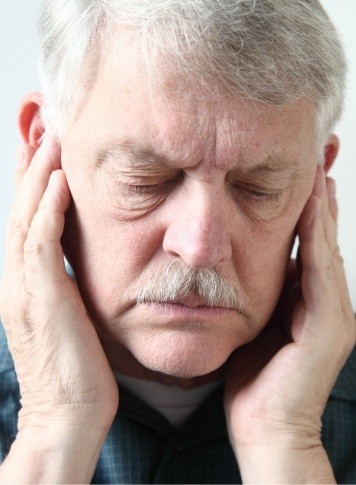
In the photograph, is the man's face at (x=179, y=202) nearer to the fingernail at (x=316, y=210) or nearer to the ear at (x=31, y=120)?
the fingernail at (x=316, y=210)

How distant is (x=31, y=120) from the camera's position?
1.61 meters

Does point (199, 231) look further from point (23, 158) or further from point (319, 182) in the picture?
point (23, 158)

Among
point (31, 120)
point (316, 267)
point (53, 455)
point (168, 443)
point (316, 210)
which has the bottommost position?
point (168, 443)

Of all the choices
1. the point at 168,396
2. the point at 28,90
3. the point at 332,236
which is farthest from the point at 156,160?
the point at 28,90

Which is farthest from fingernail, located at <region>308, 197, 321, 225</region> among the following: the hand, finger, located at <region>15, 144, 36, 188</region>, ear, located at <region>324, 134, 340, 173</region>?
finger, located at <region>15, 144, 36, 188</region>

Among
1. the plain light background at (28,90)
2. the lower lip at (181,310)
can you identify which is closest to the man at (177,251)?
the lower lip at (181,310)

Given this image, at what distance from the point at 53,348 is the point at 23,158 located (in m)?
0.43

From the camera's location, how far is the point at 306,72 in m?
1.37

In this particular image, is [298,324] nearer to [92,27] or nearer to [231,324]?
[231,324]

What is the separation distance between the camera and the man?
130cm

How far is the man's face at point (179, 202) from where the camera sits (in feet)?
4.26

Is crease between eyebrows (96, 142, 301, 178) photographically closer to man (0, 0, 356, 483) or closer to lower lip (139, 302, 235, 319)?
man (0, 0, 356, 483)

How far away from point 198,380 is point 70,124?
67 centimetres

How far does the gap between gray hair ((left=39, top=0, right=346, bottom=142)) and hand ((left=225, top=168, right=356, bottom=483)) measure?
10.6 inches
